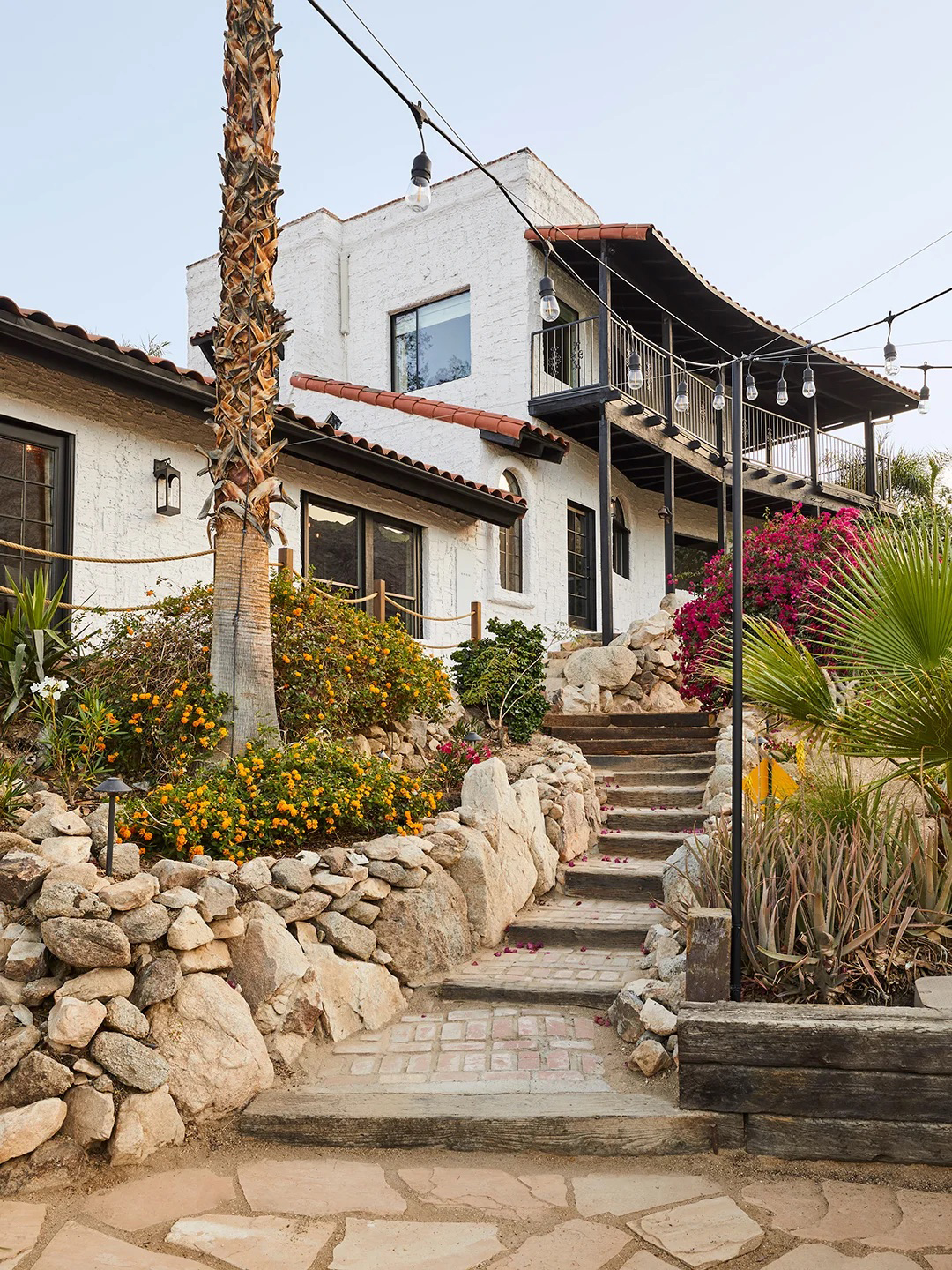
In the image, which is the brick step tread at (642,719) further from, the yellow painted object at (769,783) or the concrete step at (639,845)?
the yellow painted object at (769,783)

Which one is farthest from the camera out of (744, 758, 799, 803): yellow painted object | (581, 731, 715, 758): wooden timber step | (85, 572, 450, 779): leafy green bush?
(581, 731, 715, 758): wooden timber step

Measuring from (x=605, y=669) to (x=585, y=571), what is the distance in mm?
3966

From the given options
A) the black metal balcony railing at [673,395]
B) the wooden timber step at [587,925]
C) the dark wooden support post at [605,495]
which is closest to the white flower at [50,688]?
the wooden timber step at [587,925]

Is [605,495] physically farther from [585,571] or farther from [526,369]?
[526,369]

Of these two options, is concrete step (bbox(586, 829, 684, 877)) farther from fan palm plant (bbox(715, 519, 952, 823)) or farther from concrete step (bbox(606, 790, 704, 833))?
fan palm plant (bbox(715, 519, 952, 823))

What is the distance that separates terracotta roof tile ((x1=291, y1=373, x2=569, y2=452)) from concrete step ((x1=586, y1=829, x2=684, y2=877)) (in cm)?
662

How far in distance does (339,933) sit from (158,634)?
2495mm

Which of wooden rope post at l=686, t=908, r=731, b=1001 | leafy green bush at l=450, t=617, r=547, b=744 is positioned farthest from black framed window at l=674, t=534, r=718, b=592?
wooden rope post at l=686, t=908, r=731, b=1001

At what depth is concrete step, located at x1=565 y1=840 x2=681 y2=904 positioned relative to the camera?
5.92 metres

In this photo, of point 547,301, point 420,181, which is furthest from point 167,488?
point 547,301

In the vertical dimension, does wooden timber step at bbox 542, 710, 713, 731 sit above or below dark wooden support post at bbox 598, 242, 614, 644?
below

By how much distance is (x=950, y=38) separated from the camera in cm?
638

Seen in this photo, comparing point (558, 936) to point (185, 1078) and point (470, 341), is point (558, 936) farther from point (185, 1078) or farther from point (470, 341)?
point (470, 341)

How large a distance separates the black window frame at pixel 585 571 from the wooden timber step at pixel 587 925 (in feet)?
26.9
